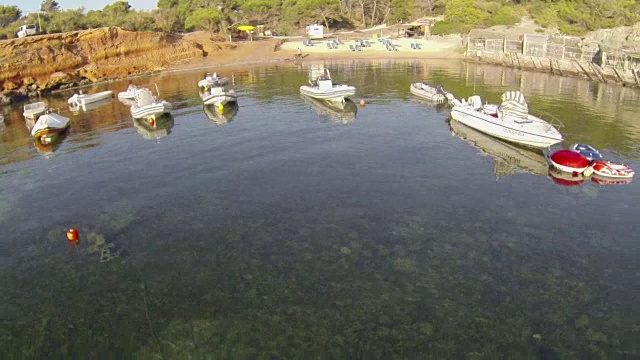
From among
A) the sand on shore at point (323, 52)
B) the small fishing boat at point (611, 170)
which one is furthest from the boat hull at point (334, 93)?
the sand on shore at point (323, 52)

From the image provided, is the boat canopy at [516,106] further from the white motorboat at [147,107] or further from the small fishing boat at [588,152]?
the white motorboat at [147,107]

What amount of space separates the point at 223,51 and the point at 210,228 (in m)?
71.5

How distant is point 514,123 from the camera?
31.8m

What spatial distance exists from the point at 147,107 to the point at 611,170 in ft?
117

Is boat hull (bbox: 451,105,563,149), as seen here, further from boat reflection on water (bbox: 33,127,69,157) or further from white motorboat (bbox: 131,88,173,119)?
boat reflection on water (bbox: 33,127,69,157)

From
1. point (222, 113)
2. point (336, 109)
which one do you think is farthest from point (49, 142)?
point (336, 109)

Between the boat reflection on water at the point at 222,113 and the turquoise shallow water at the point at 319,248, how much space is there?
212 inches

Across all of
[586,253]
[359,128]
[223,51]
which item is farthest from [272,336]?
[223,51]

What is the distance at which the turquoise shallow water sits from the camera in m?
15.5

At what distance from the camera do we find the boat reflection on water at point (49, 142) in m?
37.6

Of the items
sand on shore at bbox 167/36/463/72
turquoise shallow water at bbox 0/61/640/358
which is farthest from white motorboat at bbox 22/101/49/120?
sand on shore at bbox 167/36/463/72

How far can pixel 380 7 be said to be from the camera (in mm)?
114562

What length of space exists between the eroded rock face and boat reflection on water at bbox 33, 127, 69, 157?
29.3 m

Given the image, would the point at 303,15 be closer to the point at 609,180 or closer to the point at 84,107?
the point at 84,107
